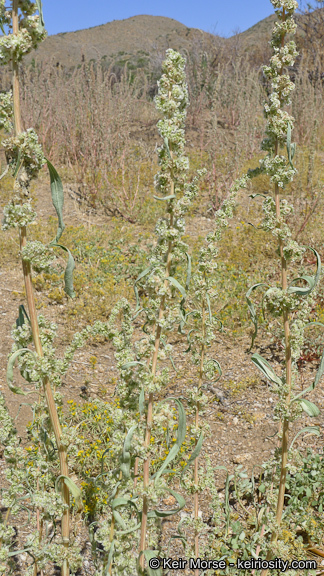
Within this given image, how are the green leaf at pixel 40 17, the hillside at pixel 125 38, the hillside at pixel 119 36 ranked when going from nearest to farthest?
the green leaf at pixel 40 17
the hillside at pixel 125 38
the hillside at pixel 119 36

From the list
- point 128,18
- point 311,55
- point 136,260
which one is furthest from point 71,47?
point 136,260

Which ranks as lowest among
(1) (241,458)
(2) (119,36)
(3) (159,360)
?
(1) (241,458)

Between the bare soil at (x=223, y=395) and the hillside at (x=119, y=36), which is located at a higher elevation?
the hillside at (x=119, y=36)

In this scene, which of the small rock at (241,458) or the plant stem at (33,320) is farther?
the small rock at (241,458)

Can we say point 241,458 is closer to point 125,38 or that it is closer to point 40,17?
point 40,17

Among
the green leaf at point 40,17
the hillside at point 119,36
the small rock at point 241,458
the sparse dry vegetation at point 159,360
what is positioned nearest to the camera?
the green leaf at point 40,17

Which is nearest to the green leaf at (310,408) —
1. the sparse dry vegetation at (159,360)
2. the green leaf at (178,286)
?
the sparse dry vegetation at (159,360)

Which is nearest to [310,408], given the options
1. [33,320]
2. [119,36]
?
[33,320]

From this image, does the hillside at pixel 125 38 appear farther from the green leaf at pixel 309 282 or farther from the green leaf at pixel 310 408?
the green leaf at pixel 310 408

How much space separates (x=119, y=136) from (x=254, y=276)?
12.8 ft

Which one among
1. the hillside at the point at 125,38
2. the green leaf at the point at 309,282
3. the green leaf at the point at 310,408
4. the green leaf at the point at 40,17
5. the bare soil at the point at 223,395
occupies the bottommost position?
the bare soil at the point at 223,395

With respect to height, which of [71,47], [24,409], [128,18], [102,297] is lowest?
[24,409]

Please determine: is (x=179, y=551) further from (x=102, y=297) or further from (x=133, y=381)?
(x=102, y=297)

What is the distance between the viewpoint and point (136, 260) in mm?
5332
